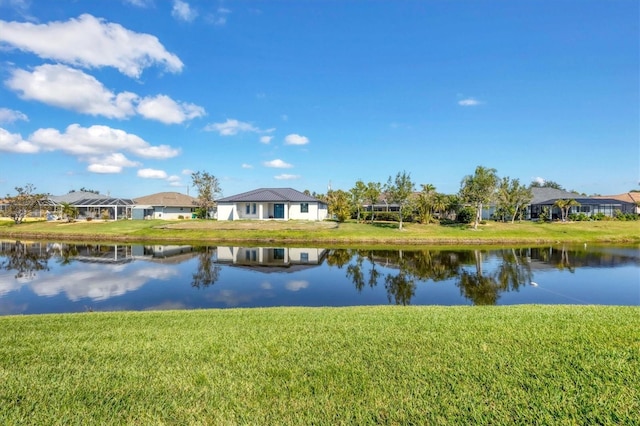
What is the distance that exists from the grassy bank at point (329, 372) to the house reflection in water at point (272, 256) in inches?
583

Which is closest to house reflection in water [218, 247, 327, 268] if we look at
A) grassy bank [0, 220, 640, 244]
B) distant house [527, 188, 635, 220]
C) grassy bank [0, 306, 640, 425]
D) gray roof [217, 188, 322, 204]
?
grassy bank [0, 220, 640, 244]

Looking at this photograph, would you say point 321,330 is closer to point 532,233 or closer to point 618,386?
point 618,386

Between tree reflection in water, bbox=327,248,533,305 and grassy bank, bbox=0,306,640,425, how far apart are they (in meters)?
6.63

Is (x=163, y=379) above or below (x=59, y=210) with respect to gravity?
below

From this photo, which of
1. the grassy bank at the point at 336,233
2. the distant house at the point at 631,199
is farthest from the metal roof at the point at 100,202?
the distant house at the point at 631,199

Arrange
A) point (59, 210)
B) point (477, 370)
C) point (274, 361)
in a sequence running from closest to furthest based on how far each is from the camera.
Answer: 1. point (477, 370)
2. point (274, 361)
3. point (59, 210)

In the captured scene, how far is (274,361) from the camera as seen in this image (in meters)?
4.87

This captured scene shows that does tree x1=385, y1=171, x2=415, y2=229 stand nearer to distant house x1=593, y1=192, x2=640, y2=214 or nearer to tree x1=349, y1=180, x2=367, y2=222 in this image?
tree x1=349, y1=180, x2=367, y2=222

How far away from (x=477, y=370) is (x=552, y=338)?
185 cm

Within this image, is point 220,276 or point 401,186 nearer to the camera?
point 220,276

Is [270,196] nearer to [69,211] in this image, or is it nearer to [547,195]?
[69,211]

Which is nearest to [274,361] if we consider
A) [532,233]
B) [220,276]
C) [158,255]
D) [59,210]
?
[220,276]

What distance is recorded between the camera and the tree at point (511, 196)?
45656mm

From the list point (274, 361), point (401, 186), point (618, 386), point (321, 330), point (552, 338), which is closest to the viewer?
point (618, 386)
